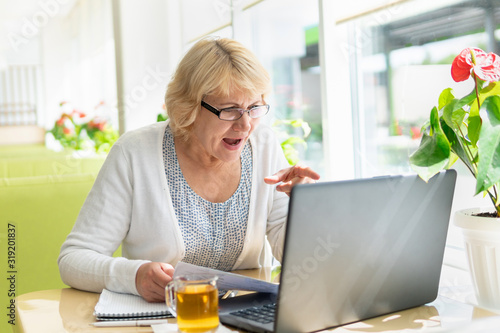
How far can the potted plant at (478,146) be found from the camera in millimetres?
1015

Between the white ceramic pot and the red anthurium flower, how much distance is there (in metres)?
0.27

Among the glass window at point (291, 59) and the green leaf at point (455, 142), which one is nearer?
the green leaf at point (455, 142)

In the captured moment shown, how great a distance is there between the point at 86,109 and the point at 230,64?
716cm

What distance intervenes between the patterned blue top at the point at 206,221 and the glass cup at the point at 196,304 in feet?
1.78

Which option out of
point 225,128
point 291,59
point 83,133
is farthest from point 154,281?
point 83,133

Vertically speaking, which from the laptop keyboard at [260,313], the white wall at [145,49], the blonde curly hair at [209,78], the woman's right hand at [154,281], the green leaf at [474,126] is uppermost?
the white wall at [145,49]

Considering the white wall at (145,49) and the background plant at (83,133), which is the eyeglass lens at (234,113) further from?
the background plant at (83,133)

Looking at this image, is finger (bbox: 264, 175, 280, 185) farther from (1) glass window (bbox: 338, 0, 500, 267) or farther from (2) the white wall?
(2) the white wall

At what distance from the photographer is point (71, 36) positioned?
914cm

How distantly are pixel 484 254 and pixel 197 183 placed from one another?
0.75 metres

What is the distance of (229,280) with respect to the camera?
1001mm

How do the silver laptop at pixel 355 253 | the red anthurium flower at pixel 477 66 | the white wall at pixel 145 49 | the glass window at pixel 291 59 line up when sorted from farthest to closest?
the white wall at pixel 145 49, the glass window at pixel 291 59, the red anthurium flower at pixel 477 66, the silver laptop at pixel 355 253

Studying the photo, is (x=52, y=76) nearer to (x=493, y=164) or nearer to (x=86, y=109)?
(x=86, y=109)

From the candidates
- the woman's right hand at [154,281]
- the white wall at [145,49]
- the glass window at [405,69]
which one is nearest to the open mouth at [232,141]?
the woman's right hand at [154,281]
